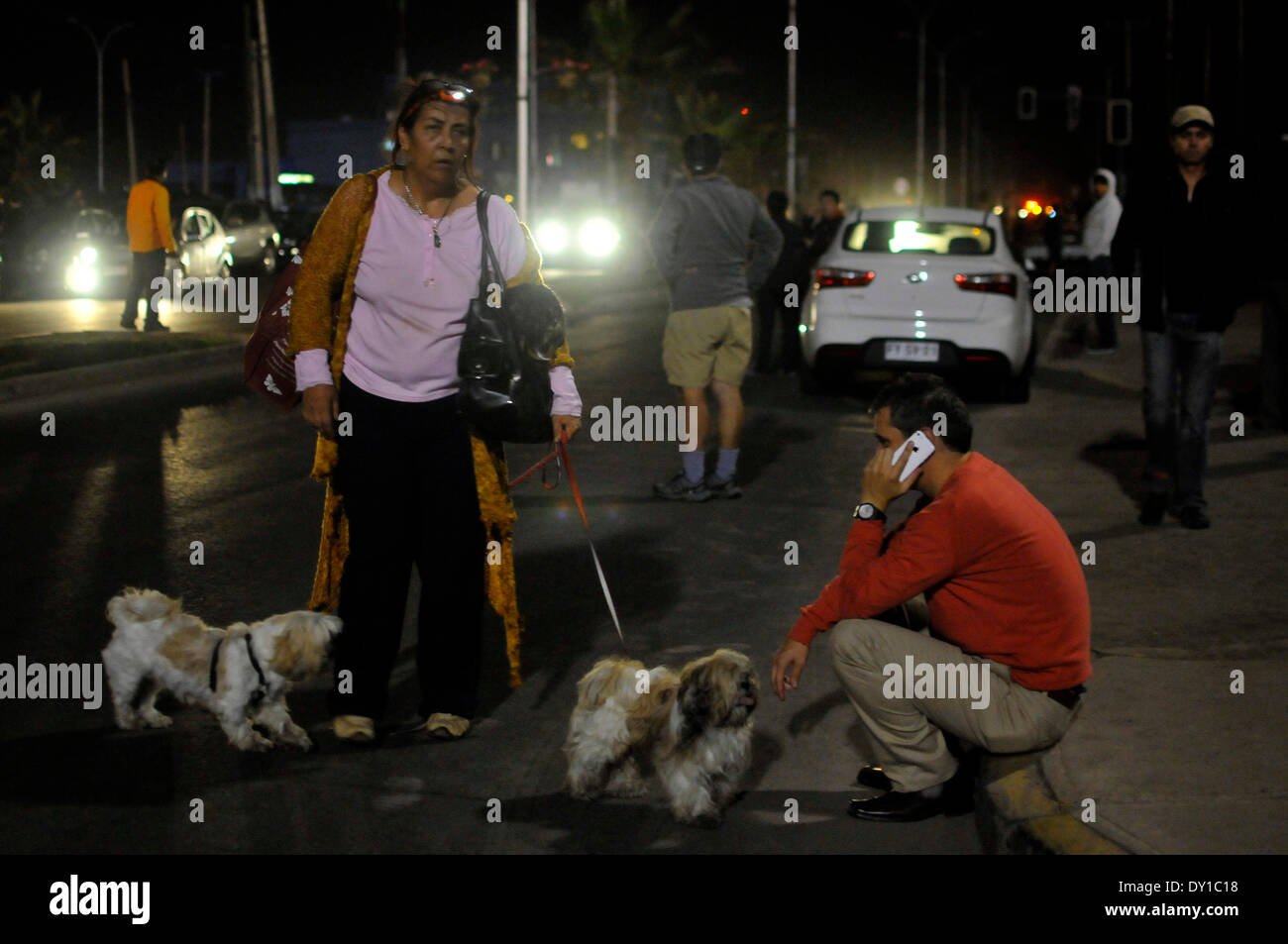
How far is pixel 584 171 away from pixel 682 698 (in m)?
93.8

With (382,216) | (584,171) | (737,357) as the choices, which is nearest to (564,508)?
(737,357)

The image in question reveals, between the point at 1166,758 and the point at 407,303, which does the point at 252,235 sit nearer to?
the point at 407,303

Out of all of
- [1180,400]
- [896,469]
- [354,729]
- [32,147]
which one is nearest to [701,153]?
[1180,400]

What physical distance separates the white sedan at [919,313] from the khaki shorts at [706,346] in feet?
16.0

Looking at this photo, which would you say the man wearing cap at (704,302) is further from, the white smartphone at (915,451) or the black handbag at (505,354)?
the white smartphone at (915,451)

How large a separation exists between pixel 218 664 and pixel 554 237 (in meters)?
52.0

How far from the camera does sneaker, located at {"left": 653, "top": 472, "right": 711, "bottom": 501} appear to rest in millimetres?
9945

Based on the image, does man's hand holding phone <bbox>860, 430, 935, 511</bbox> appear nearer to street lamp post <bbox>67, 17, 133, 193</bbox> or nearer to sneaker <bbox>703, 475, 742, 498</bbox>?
sneaker <bbox>703, 475, 742, 498</bbox>

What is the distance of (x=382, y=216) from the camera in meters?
5.15

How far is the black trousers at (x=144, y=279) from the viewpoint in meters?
19.3

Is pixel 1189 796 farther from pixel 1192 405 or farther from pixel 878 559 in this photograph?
pixel 1192 405

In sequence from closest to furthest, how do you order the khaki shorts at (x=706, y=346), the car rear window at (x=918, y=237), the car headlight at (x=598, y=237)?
1. the khaki shorts at (x=706, y=346)
2. the car rear window at (x=918, y=237)
3. the car headlight at (x=598, y=237)

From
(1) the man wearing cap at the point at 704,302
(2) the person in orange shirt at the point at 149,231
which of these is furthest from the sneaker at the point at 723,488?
(2) the person in orange shirt at the point at 149,231
